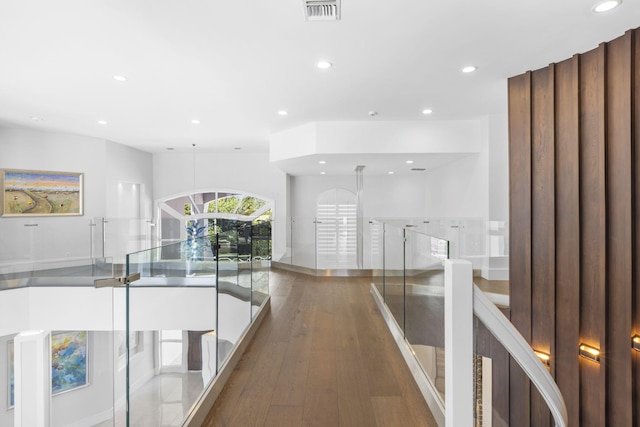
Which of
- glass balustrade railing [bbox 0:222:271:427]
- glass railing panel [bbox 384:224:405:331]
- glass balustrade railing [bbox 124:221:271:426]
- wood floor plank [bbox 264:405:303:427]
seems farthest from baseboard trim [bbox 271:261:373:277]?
wood floor plank [bbox 264:405:303:427]

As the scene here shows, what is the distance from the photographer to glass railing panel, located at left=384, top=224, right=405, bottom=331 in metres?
3.04

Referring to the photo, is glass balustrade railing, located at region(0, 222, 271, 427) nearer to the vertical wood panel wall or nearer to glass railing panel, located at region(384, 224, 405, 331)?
glass railing panel, located at region(384, 224, 405, 331)

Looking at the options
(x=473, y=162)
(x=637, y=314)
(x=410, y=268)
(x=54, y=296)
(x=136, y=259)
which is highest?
(x=473, y=162)

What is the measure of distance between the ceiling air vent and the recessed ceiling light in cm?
188

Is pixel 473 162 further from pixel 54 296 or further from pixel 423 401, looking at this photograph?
pixel 54 296

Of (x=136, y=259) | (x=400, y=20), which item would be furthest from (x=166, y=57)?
(x=136, y=259)

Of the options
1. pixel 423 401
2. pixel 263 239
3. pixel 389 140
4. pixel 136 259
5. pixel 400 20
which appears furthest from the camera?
pixel 389 140

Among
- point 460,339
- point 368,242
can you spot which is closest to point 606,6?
point 460,339

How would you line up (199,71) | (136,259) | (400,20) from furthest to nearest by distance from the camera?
(199,71) → (400,20) → (136,259)

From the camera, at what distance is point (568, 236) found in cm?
329

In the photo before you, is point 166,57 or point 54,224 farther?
point 54,224

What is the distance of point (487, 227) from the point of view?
489cm

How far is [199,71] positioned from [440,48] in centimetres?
242

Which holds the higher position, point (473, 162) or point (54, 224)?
point (473, 162)
